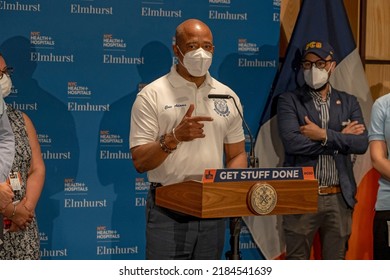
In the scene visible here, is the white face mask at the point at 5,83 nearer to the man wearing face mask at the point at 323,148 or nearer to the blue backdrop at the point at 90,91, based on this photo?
the blue backdrop at the point at 90,91

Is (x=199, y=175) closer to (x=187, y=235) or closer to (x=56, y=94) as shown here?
(x=187, y=235)

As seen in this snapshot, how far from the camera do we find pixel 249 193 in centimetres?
271

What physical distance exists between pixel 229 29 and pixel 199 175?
5.17 feet

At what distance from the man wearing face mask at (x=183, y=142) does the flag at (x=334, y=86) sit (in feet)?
3.51

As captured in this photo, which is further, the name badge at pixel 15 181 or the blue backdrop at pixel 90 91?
the blue backdrop at pixel 90 91

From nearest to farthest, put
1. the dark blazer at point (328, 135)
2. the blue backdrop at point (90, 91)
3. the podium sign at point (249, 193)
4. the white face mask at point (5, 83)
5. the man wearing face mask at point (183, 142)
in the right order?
the podium sign at point (249, 193) < the man wearing face mask at point (183, 142) < the white face mask at point (5, 83) < the dark blazer at point (328, 135) < the blue backdrop at point (90, 91)

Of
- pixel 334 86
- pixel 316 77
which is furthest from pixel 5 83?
pixel 334 86

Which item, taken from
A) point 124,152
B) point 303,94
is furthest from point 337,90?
point 124,152

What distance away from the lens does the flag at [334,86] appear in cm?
443

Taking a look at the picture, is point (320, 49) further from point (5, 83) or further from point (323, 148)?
point (5, 83)

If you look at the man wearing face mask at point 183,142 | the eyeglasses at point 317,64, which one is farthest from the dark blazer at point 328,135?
the man wearing face mask at point 183,142

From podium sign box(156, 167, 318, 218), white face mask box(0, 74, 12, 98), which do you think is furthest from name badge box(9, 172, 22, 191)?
podium sign box(156, 167, 318, 218)

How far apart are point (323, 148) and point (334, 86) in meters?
0.73

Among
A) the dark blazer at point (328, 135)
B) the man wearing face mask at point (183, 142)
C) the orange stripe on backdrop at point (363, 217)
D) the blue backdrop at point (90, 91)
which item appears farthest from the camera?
the orange stripe on backdrop at point (363, 217)
